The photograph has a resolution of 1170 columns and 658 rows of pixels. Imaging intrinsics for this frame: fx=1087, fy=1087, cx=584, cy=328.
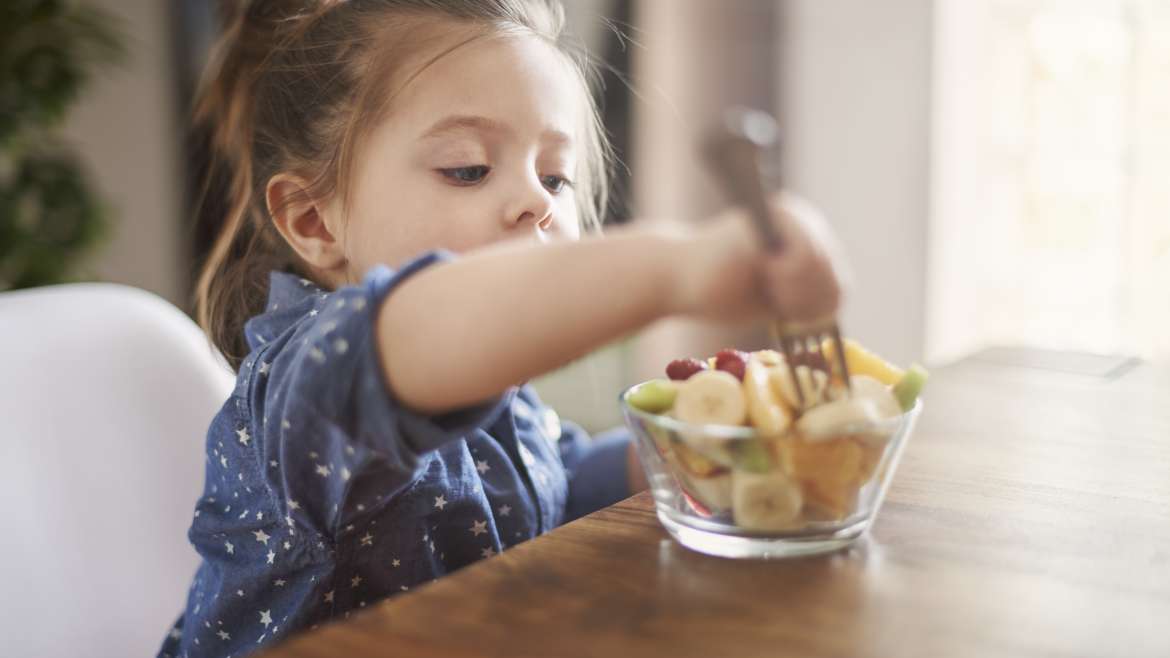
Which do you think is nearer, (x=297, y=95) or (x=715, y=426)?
(x=715, y=426)

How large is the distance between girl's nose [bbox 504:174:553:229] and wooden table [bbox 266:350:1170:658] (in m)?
0.24

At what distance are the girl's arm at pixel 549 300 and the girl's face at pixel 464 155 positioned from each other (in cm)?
26

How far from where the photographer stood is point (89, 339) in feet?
3.26

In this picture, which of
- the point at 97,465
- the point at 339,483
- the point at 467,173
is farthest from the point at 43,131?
the point at 339,483

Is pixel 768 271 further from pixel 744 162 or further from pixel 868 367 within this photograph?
pixel 868 367

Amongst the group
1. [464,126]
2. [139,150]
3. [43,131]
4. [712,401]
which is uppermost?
[464,126]

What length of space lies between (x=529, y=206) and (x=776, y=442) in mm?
343

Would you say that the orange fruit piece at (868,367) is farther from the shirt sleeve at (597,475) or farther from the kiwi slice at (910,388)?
the shirt sleeve at (597,475)

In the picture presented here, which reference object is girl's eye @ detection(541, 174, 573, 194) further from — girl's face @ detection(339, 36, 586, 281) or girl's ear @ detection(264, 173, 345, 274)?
girl's ear @ detection(264, 173, 345, 274)

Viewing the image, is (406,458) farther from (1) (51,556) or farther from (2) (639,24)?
(2) (639,24)

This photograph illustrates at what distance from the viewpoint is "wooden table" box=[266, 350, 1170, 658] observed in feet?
1.48

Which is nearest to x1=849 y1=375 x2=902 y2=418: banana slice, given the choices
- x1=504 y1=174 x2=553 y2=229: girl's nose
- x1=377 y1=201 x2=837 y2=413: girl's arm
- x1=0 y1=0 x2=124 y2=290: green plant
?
x1=377 y1=201 x2=837 y2=413: girl's arm

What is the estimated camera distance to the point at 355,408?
1.81ft

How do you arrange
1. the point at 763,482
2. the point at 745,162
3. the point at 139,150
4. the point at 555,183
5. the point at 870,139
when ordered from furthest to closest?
the point at 139,150
the point at 870,139
the point at 555,183
the point at 763,482
the point at 745,162
